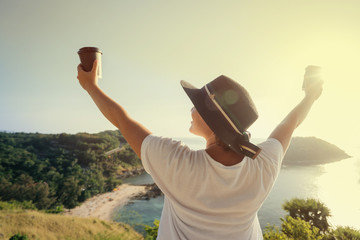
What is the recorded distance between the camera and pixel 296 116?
3.69 ft

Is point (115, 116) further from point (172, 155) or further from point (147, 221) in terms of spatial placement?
point (147, 221)

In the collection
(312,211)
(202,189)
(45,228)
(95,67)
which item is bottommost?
(45,228)

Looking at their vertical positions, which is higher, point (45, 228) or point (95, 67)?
point (95, 67)

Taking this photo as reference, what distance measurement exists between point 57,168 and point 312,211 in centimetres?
3465

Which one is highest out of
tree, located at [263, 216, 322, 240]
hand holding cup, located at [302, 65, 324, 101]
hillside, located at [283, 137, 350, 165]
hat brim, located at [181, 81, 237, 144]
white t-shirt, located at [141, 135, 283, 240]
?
hand holding cup, located at [302, 65, 324, 101]

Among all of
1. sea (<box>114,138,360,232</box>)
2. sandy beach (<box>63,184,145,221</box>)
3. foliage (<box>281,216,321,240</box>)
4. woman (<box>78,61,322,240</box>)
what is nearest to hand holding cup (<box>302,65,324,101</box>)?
woman (<box>78,61,322,240</box>)

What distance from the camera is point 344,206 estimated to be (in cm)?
2212

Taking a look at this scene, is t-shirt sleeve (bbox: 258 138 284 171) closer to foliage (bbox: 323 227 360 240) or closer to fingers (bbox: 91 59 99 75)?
fingers (bbox: 91 59 99 75)

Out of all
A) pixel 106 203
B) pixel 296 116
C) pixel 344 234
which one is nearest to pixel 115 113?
pixel 296 116

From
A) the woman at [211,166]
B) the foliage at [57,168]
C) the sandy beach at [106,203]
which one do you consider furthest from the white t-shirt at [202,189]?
the foliage at [57,168]

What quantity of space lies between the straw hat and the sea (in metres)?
14.9

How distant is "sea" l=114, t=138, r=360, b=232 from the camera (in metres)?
19.3

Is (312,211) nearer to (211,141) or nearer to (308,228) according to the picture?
(308,228)

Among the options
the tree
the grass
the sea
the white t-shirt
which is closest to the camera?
the white t-shirt
